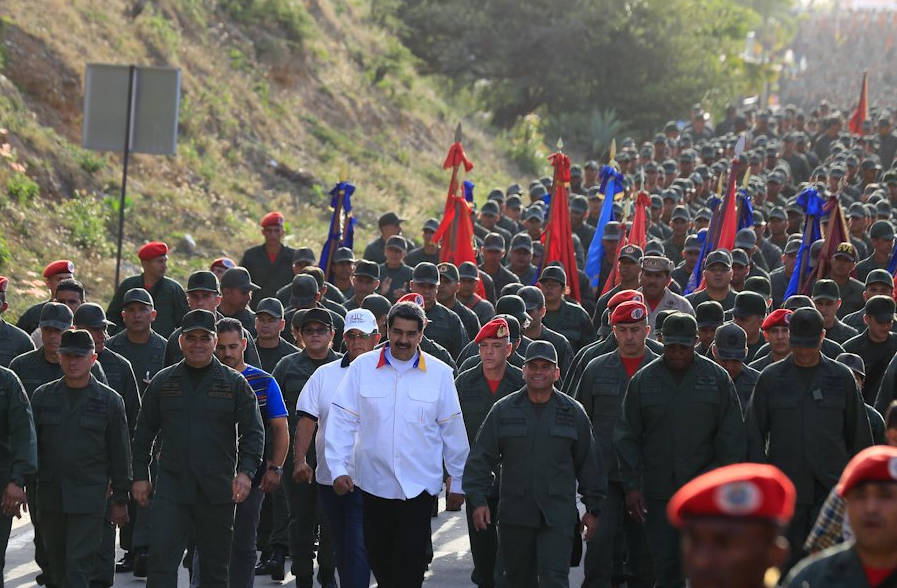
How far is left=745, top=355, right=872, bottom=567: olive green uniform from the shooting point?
9.37m

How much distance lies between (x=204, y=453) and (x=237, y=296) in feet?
12.2

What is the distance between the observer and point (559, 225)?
17.6 metres

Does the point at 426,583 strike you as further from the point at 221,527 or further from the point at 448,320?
the point at 448,320

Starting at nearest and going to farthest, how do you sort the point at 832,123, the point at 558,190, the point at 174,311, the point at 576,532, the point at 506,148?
the point at 576,532 → the point at 174,311 → the point at 558,190 → the point at 832,123 → the point at 506,148

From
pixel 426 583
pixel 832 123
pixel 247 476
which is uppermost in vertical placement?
pixel 832 123

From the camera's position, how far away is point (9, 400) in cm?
941

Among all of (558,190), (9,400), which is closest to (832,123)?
(558,190)

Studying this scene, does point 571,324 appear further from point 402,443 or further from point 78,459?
point 78,459

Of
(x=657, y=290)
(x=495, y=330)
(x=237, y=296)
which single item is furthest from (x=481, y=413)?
(x=237, y=296)

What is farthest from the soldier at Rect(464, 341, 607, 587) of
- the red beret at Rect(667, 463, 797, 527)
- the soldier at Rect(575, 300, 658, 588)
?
the red beret at Rect(667, 463, 797, 527)

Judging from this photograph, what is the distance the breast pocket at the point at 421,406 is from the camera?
30.7 ft

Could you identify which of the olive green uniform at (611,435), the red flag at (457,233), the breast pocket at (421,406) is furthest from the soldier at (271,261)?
the breast pocket at (421,406)

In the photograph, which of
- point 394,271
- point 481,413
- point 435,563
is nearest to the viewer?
point 481,413

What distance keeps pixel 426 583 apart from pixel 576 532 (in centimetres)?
146
